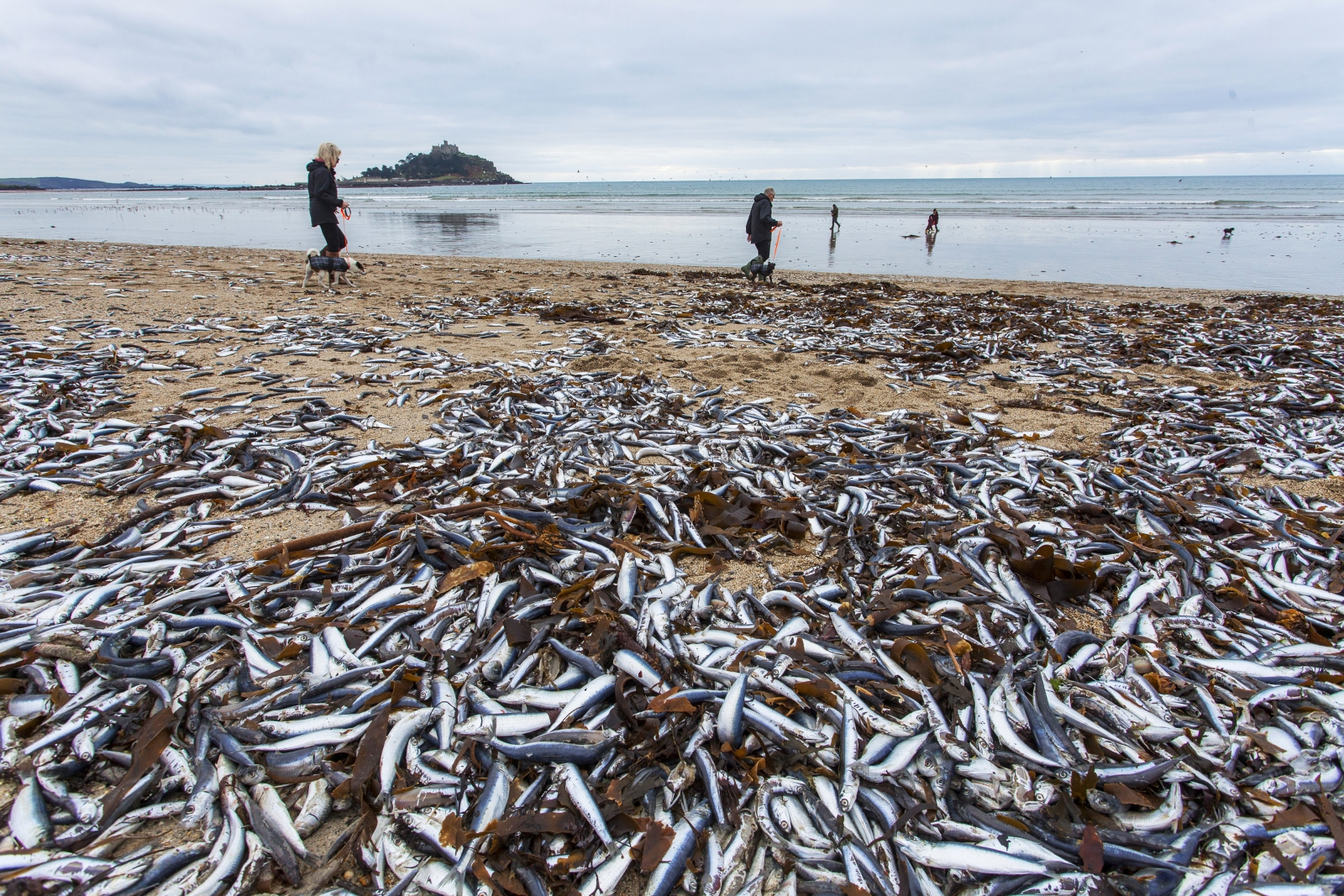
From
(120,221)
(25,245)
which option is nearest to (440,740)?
(25,245)

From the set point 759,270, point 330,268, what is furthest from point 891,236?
point 330,268

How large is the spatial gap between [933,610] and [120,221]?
132ft

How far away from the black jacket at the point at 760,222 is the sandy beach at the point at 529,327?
1.08m

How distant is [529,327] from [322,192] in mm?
4672

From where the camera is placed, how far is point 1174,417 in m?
5.58

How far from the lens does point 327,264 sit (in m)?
11.2

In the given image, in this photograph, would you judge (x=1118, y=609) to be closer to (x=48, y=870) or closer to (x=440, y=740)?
(x=440, y=740)

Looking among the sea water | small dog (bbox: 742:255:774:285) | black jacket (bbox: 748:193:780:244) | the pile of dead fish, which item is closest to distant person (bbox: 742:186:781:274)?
black jacket (bbox: 748:193:780:244)

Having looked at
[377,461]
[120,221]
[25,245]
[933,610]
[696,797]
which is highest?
[120,221]

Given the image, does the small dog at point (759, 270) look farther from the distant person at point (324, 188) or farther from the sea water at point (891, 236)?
the distant person at point (324, 188)

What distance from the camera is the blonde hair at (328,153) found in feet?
32.9

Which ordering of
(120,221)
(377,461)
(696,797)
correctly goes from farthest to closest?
1. (120,221)
2. (377,461)
3. (696,797)

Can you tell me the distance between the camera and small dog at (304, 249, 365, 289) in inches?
440

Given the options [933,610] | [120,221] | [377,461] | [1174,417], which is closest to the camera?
[933,610]
